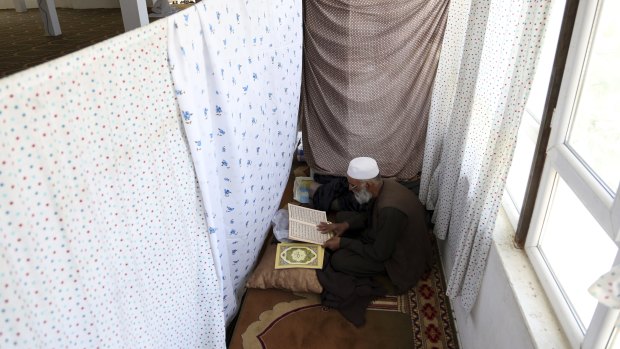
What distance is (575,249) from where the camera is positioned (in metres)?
1.50

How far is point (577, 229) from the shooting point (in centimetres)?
149

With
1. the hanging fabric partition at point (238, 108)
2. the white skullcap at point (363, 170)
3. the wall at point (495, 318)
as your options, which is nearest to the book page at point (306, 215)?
the hanging fabric partition at point (238, 108)

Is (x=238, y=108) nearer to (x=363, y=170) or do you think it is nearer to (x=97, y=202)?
(x=97, y=202)

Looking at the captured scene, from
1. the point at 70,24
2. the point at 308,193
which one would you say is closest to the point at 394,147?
the point at 308,193

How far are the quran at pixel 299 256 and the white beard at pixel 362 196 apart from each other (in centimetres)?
44

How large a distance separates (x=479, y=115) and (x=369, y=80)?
125 centimetres

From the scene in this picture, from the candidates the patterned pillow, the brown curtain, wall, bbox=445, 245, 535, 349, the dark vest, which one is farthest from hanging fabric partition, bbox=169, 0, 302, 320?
wall, bbox=445, 245, 535, 349

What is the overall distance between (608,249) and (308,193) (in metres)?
2.37

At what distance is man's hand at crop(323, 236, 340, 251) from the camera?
2738mm

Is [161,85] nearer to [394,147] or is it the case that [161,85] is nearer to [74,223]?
[74,223]

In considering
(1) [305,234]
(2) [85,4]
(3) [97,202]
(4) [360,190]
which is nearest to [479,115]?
(4) [360,190]

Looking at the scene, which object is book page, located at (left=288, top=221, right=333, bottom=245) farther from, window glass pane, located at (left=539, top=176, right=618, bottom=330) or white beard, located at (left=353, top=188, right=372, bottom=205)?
window glass pane, located at (left=539, top=176, right=618, bottom=330)

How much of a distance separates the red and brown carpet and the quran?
0.17m

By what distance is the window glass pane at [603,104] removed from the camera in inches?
48.4
